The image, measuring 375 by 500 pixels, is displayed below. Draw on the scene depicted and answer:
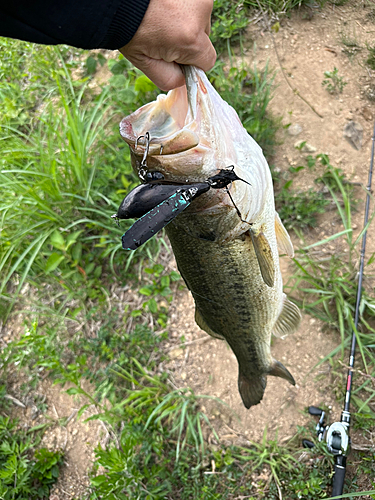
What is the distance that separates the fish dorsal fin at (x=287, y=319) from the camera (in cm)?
224

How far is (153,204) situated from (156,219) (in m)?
0.11

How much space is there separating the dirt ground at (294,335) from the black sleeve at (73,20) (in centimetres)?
168

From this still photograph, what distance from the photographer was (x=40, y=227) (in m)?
3.50

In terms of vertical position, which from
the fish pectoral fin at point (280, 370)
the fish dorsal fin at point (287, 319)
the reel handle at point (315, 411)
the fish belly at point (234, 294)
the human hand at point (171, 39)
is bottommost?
the reel handle at point (315, 411)

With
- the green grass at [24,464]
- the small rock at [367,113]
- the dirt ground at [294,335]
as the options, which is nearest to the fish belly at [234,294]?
the dirt ground at [294,335]

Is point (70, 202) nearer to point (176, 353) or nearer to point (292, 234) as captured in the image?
point (176, 353)

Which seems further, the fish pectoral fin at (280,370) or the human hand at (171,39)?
the fish pectoral fin at (280,370)

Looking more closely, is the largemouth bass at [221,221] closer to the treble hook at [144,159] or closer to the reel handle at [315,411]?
the treble hook at [144,159]

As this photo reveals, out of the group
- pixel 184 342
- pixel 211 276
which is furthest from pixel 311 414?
pixel 211 276

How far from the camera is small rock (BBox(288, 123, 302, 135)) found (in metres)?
3.13

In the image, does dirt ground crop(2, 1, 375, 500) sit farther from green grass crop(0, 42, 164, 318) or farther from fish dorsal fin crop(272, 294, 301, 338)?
green grass crop(0, 42, 164, 318)

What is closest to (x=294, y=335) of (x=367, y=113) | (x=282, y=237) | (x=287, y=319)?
(x=287, y=319)

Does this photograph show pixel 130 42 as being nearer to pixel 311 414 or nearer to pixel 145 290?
pixel 145 290

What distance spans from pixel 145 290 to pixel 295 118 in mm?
1982
